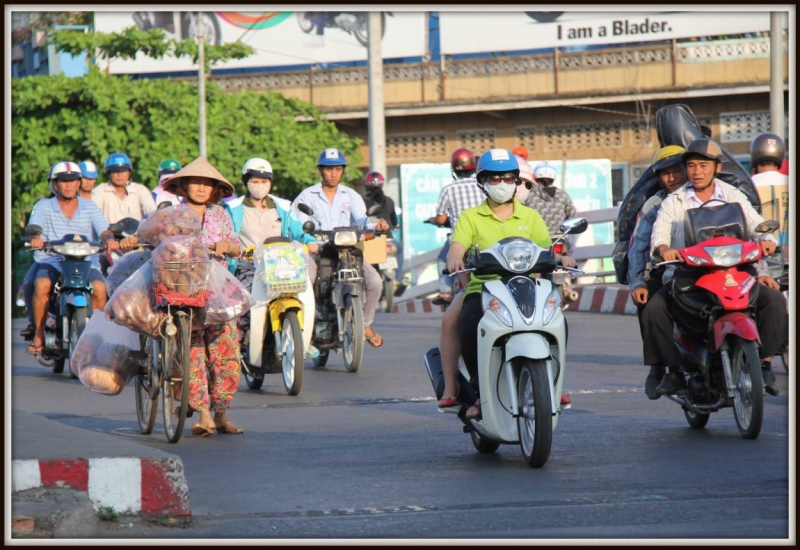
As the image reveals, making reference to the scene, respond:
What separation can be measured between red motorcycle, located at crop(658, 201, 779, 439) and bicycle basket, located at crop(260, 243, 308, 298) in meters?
3.36

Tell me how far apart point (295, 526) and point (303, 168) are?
3389 cm

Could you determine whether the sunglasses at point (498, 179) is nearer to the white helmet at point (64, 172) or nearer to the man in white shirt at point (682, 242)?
the man in white shirt at point (682, 242)

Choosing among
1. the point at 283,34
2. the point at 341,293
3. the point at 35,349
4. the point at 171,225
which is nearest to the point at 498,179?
the point at 171,225

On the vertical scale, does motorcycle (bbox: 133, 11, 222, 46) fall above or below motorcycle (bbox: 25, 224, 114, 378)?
above

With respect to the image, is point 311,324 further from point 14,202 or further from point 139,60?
point 139,60

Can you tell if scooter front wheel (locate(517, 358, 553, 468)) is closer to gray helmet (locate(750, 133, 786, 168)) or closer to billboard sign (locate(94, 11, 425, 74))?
gray helmet (locate(750, 133, 786, 168))

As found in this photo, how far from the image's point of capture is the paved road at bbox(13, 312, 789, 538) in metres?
5.95

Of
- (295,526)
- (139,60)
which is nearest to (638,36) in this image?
(139,60)

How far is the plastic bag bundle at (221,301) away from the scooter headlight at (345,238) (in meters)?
4.02

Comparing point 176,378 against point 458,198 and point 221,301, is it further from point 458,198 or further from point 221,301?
point 458,198

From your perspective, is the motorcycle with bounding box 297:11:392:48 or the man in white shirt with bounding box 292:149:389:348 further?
the motorcycle with bounding box 297:11:392:48

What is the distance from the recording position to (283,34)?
41812mm

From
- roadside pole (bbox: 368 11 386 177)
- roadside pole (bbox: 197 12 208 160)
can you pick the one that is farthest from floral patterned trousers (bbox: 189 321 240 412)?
roadside pole (bbox: 197 12 208 160)

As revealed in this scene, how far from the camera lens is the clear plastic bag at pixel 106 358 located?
8930 millimetres
